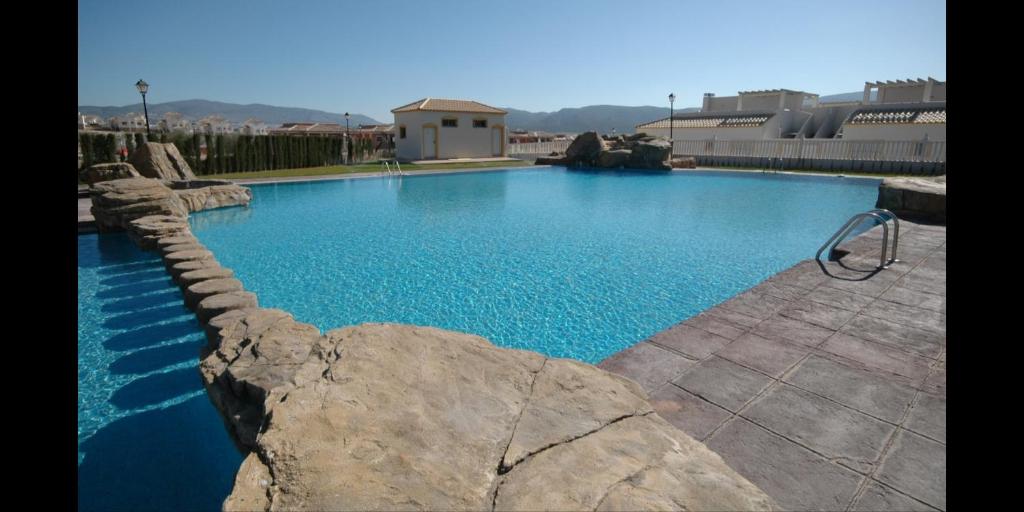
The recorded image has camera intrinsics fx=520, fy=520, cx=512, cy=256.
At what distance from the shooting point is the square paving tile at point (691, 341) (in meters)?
3.81

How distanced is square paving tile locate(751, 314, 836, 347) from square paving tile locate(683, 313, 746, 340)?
0.48 ft

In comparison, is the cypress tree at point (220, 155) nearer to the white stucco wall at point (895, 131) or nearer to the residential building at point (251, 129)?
the residential building at point (251, 129)

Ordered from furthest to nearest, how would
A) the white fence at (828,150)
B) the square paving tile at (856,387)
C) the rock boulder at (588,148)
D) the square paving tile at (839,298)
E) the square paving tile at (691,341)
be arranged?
the rock boulder at (588,148) < the white fence at (828,150) < the square paving tile at (839,298) < the square paving tile at (691,341) < the square paving tile at (856,387)

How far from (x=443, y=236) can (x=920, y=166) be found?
16796 mm

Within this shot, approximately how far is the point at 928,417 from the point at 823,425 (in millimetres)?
636

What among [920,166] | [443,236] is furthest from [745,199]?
[443,236]

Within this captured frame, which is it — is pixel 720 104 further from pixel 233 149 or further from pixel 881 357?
pixel 881 357

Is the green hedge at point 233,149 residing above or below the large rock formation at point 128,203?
above

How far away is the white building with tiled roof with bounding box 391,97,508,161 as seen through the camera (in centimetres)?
2628

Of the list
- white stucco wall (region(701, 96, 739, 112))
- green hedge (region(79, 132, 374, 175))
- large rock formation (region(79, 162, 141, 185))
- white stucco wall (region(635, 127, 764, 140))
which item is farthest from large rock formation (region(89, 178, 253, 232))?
white stucco wall (region(701, 96, 739, 112))

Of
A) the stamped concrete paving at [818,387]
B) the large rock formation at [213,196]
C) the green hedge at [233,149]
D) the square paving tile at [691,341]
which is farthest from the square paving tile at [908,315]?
the green hedge at [233,149]

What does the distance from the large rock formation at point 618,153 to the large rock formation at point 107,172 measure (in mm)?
16521
